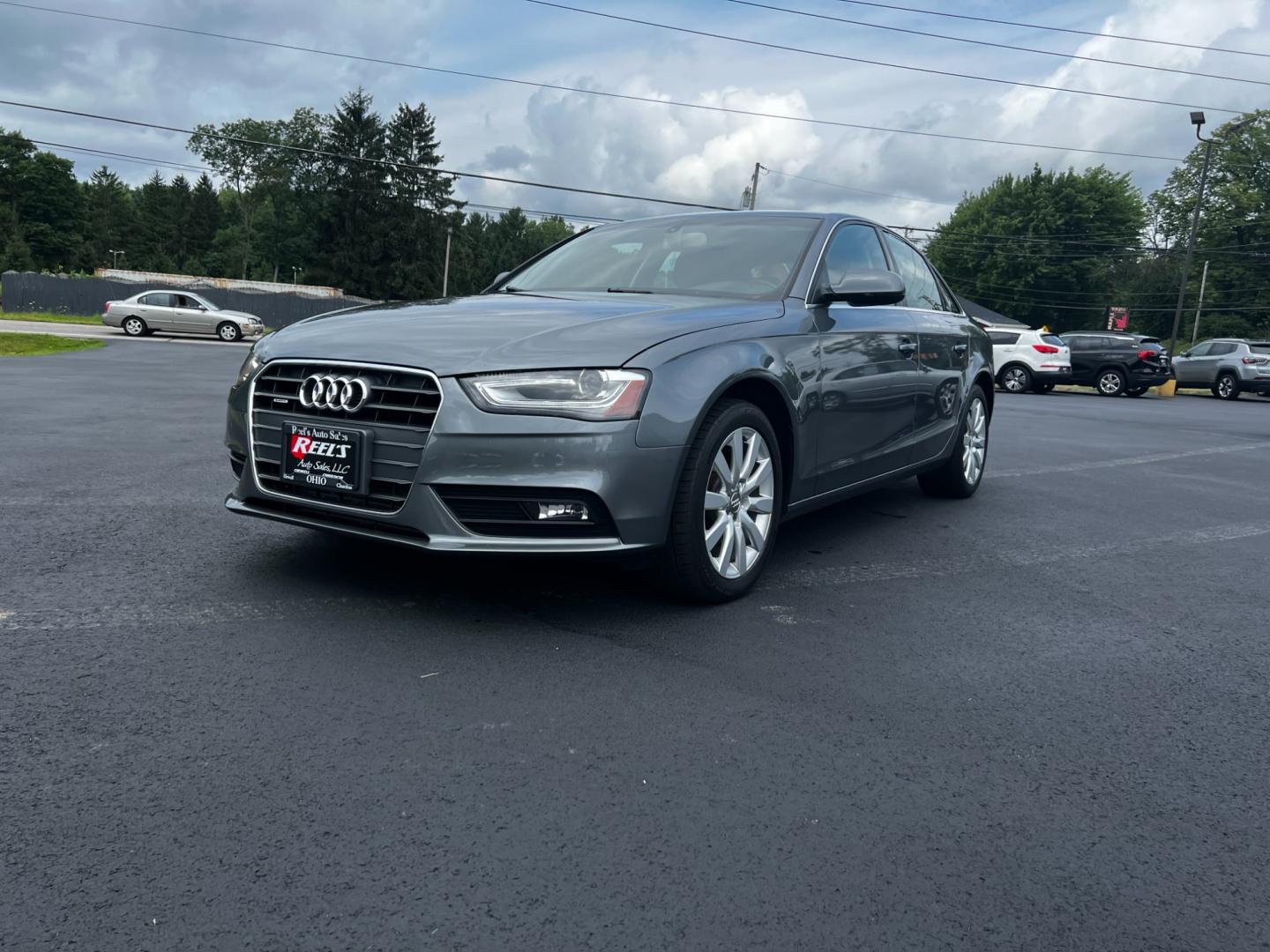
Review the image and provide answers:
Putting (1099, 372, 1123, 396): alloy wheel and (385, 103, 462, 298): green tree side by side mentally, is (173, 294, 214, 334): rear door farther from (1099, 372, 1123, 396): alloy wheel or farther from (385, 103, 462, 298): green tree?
(385, 103, 462, 298): green tree

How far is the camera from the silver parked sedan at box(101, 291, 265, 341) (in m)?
32.2

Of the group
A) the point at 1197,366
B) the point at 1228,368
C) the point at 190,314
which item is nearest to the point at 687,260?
the point at 1228,368

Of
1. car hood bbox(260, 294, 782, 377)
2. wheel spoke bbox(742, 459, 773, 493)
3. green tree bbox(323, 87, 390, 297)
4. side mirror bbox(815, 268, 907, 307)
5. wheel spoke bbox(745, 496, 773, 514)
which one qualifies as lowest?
wheel spoke bbox(745, 496, 773, 514)

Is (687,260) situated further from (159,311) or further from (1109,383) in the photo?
(159,311)

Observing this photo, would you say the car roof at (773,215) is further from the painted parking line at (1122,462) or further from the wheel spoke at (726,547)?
the painted parking line at (1122,462)

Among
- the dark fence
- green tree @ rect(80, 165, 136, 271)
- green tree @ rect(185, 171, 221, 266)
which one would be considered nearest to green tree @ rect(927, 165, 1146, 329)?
the dark fence

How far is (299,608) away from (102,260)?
400 feet

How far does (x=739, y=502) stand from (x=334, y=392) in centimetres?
158

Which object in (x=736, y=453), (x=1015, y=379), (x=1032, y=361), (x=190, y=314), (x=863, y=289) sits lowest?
(x=190, y=314)

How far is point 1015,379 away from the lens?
26.0 metres

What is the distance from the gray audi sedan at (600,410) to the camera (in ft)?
11.3

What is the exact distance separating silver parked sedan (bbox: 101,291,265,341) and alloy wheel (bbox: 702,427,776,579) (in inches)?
1265

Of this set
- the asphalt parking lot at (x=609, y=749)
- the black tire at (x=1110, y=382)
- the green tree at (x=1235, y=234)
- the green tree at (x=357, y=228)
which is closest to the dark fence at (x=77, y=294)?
the green tree at (x=357, y=228)

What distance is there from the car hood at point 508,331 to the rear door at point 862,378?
458mm
